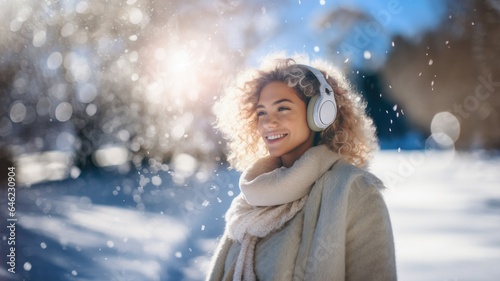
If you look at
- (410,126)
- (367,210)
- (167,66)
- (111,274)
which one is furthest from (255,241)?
(410,126)

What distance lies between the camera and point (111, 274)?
4863mm

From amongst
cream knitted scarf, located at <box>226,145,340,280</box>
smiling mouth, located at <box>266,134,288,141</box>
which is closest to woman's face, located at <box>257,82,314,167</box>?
smiling mouth, located at <box>266,134,288,141</box>

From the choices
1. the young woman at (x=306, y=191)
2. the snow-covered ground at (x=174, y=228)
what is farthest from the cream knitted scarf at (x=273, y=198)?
the snow-covered ground at (x=174, y=228)

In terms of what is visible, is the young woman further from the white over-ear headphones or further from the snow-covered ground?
the snow-covered ground

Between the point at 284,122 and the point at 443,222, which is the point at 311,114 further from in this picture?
the point at 443,222

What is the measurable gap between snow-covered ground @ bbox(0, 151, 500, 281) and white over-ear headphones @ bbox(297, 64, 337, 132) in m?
0.35

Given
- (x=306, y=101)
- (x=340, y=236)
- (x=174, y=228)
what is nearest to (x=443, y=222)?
(x=174, y=228)

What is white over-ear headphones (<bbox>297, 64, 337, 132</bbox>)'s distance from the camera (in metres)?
1.65

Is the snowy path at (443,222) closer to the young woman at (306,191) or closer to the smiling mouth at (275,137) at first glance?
the young woman at (306,191)

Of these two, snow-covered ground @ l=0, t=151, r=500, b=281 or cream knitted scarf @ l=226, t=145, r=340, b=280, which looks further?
snow-covered ground @ l=0, t=151, r=500, b=281

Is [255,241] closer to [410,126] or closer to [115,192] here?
[115,192]

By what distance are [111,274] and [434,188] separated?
7.58 m

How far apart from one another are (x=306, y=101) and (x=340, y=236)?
57 centimetres

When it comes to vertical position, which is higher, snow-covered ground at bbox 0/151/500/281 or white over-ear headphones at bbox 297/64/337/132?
white over-ear headphones at bbox 297/64/337/132
